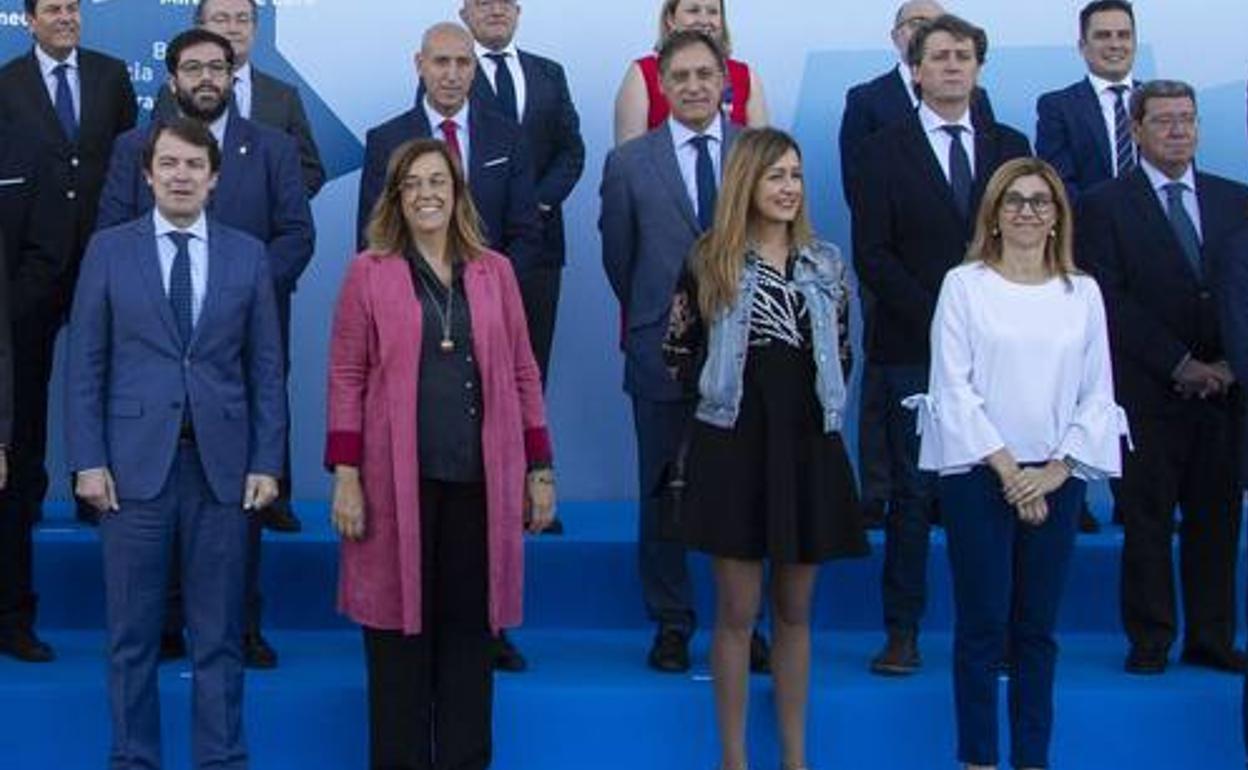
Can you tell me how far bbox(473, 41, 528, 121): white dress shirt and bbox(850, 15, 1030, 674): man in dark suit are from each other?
1295 mm

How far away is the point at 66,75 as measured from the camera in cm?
613

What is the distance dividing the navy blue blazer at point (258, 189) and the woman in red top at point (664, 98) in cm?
116

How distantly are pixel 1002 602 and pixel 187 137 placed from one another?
2.16 metres

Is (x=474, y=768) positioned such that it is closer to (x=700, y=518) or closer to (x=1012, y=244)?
(x=700, y=518)

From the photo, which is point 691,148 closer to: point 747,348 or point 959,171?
point 959,171

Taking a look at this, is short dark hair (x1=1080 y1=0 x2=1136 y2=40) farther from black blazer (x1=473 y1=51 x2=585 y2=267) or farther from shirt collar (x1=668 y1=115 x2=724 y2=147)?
black blazer (x1=473 y1=51 x2=585 y2=267)

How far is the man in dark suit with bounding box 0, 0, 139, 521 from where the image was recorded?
5.82m

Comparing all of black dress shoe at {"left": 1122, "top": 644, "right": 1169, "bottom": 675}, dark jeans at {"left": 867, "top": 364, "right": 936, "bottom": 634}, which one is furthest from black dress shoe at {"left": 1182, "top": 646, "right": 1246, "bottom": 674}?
dark jeans at {"left": 867, "top": 364, "right": 936, "bottom": 634}

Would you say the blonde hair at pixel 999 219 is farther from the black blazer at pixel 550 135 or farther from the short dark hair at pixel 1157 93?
the black blazer at pixel 550 135

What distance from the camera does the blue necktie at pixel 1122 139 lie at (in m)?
6.32

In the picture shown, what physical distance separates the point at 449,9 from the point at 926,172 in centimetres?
239

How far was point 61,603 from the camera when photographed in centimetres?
602

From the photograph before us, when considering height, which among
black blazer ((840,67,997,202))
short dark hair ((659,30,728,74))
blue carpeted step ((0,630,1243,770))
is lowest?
blue carpeted step ((0,630,1243,770))

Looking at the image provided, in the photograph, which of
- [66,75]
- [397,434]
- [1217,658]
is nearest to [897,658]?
[1217,658]
